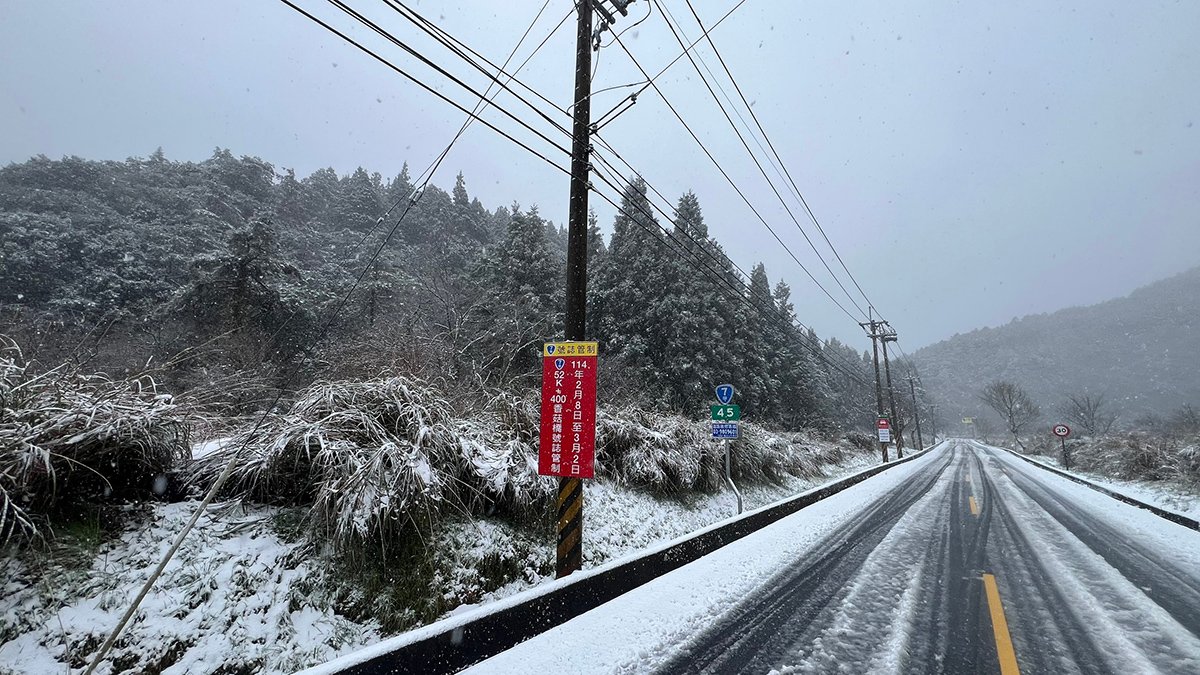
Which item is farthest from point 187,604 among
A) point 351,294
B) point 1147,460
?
point 1147,460

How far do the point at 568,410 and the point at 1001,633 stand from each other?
4293 millimetres

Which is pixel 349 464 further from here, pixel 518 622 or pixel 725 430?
pixel 725 430

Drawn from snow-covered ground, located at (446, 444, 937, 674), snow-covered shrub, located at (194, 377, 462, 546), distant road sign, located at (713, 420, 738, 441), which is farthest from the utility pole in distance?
distant road sign, located at (713, 420, 738, 441)

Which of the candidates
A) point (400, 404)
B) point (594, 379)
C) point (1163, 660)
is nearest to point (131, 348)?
point (400, 404)

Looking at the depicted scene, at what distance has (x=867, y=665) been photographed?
10.6 ft

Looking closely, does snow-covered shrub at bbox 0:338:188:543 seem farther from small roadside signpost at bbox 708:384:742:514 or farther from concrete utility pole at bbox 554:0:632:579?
small roadside signpost at bbox 708:384:742:514

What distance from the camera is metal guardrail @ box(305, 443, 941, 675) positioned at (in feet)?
9.48

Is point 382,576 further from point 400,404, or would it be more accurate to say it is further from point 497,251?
point 497,251

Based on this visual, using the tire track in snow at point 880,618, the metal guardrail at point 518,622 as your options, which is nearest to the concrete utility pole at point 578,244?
the metal guardrail at point 518,622

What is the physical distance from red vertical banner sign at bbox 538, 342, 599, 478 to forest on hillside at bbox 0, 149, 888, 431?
266cm

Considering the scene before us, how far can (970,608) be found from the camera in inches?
164

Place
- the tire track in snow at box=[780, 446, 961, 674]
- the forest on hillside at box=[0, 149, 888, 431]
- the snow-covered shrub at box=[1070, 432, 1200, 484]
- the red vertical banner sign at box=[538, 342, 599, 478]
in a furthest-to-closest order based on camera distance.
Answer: the forest on hillside at box=[0, 149, 888, 431] → the snow-covered shrub at box=[1070, 432, 1200, 484] → the red vertical banner sign at box=[538, 342, 599, 478] → the tire track in snow at box=[780, 446, 961, 674]

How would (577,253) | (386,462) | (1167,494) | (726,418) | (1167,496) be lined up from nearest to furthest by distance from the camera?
1. (386,462)
2. (577,253)
3. (726,418)
4. (1167,496)
5. (1167,494)

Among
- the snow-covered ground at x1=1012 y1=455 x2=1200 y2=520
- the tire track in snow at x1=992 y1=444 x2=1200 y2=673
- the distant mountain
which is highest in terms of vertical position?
the distant mountain
